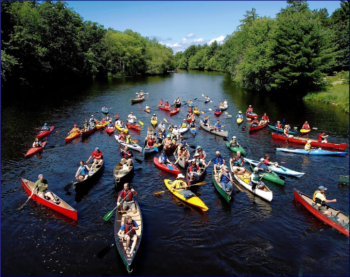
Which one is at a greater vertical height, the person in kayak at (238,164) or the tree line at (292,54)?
the tree line at (292,54)

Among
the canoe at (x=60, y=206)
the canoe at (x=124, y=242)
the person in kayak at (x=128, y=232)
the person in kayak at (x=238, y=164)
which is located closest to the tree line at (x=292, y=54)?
the person in kayak at (x=238, y=164)

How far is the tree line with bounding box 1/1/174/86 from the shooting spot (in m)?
50.9

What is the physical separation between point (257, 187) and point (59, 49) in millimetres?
71404

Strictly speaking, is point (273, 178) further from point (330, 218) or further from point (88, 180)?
point (88, 180)

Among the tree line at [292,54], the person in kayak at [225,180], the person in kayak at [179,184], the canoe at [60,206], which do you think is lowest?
the canoe at [60,206]

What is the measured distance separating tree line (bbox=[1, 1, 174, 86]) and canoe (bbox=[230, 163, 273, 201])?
4216 cm

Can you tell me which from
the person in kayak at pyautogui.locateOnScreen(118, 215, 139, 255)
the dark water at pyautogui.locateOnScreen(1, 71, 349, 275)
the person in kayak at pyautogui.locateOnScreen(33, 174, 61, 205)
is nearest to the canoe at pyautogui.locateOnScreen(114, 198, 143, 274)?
the person in kayak at pyautogui.locateOnScreen(118, 215, 139, 255)

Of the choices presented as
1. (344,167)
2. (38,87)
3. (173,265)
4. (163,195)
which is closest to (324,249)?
(173,265)

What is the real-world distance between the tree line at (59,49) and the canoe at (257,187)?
138 feet

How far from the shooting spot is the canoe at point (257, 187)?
→ 17062 millimetres

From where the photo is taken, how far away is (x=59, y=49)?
70938 millimetres

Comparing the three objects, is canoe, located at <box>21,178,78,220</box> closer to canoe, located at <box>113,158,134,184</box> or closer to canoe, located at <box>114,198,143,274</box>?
canoe, located at <box>114,198,143,274</box>

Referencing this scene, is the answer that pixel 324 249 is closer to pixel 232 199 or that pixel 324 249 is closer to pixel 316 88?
pixel 232 199

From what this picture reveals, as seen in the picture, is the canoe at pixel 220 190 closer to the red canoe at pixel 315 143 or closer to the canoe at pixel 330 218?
the canoe at pixel 330 218
